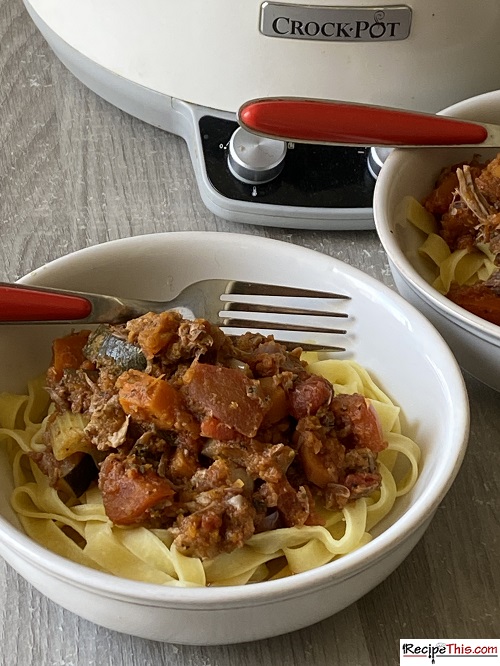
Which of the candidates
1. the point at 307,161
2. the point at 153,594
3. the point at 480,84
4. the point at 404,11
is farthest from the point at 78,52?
the point at 153,594

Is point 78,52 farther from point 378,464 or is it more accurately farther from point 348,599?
point 348,599

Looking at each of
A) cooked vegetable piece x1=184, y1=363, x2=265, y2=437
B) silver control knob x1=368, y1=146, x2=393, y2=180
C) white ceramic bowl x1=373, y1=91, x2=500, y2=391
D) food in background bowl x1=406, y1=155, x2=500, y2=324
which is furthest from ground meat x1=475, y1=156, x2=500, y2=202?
cooked vegetable piece x1=184, y1=363, x2=265, y2=437

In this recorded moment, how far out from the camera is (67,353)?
4.14 feet

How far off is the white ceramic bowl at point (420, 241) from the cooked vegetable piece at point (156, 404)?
417mm

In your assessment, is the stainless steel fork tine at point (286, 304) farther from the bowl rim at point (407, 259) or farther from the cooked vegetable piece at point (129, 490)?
the cooked vegetable piece at point (129, 490)

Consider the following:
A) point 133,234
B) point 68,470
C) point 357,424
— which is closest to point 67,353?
point 68,470

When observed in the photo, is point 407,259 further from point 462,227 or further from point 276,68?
point 276,68

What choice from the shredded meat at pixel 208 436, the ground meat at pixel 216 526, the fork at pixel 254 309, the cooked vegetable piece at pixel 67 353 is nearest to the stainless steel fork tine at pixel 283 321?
the fork at pixel 254 309

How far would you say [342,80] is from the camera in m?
1.63

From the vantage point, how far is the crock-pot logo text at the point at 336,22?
155cm

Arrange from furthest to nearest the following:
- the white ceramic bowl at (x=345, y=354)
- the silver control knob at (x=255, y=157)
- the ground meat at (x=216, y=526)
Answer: the silver control knob at (x=255, y=157), the ground meat at (x=216, y=526), the white ceramic bowl at (x=345, y=354)

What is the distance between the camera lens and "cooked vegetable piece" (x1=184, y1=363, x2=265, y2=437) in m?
1.13

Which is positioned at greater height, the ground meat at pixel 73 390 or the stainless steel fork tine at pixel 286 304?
the stainless steel fork tine at pixel 286 304

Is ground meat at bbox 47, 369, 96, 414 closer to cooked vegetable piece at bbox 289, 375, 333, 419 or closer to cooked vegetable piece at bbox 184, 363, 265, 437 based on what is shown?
cooked vegetable piece at bbox 184, 363, 265, 437
